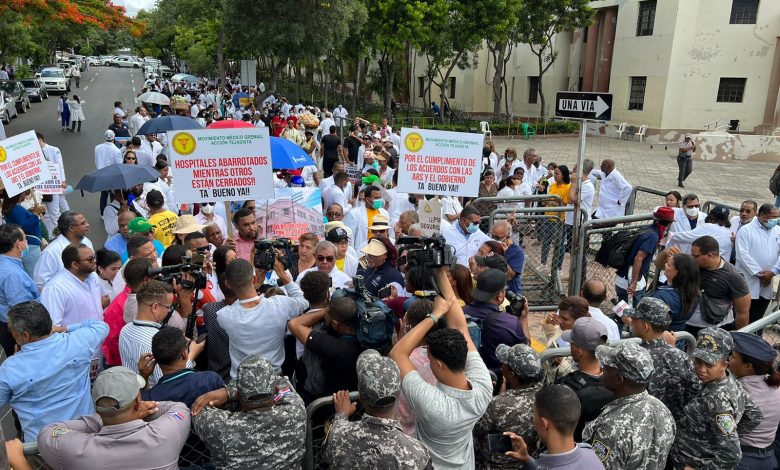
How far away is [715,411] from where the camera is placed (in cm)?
355

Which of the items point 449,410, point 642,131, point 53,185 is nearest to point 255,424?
point 449,410

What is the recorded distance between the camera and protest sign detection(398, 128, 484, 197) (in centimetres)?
727

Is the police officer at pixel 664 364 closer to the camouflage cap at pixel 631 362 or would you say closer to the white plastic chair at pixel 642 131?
the camouflage cap at pixel 631 362

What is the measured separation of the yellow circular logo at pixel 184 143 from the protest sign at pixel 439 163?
2495 mm

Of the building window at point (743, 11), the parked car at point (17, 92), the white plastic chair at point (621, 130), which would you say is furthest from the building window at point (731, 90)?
the parked car at point (17, 92)

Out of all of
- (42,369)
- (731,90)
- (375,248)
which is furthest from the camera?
(731,90)

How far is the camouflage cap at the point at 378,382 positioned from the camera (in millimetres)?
2863

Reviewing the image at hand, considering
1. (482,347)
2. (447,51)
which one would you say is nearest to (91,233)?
(482,347)

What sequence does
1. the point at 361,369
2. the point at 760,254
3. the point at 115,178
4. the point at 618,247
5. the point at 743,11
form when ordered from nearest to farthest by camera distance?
the point at 361,369
the point at 760,254
the point at 618,247
the point at 115,178
the point at 743,11

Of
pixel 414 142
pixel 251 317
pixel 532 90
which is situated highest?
pixel 532 90

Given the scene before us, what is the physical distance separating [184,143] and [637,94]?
98.0 feet

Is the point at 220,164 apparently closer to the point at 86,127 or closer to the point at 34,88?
the point at 86,127

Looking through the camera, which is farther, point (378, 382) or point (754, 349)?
point (754, 349)

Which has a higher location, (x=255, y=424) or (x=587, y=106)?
(x=587, y=106)
